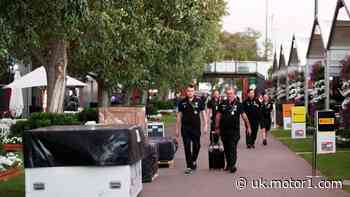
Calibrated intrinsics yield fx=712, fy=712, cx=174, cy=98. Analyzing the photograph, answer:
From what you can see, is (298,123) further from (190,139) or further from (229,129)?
(190,139)

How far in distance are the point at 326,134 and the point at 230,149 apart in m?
4.30

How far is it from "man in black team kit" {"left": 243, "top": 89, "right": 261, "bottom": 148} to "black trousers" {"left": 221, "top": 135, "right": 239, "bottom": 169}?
670 centimetres

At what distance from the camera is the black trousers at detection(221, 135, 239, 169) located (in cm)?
1452

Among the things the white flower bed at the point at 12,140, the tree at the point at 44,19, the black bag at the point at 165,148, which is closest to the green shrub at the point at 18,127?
the white flower bed at the point at 12,140

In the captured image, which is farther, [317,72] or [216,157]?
[317,72]

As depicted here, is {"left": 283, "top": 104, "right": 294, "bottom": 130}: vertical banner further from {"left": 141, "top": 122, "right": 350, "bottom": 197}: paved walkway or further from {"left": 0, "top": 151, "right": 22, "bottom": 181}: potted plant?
{"left": 0, "top": 151, "right": 22, "bottom": 181}: potted plant

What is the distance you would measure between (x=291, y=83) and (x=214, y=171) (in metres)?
24.1

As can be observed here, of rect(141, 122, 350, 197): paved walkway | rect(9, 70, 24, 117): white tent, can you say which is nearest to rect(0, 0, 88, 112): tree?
rect(141, 122, 350, 197): paved walkway

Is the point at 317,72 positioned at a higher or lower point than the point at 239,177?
higher

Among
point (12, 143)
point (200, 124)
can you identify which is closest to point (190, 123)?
point (200, 124)

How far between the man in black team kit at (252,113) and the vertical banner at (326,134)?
366cm

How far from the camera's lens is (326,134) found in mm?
17844

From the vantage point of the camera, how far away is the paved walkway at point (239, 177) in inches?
460

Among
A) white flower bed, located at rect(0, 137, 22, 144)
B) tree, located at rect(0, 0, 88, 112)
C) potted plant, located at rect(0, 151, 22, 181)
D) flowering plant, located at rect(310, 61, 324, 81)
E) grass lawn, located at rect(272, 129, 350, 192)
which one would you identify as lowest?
A: grass lawn, located at rect(272, 129, 350, 192)
